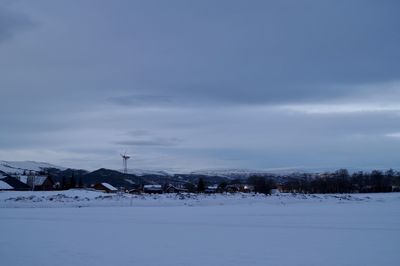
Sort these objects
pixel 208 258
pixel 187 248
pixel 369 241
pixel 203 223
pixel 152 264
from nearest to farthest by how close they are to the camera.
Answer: pixel 152 264, pixel 208 258, pixel 187 248, pixel 369 241, pixel 203 223

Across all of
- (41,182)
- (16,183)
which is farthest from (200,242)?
(41,182)

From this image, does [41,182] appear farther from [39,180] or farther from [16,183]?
[16,183]

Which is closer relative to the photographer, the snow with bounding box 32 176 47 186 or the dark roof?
the dark roof

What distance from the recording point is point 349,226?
65.2ft

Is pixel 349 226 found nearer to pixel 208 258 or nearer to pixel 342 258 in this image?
pixel 342 258

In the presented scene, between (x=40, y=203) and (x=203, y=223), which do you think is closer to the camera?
(x=203, y=223)

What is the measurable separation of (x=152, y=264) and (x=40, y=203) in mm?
29591

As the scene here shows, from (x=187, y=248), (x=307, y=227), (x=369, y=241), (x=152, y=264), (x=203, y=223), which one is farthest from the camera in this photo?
(x=203, y=223)

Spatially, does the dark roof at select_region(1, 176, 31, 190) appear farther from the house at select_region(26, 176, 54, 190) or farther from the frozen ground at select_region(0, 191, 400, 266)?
the frozen ground at select_region(0, 191, 400, 266)

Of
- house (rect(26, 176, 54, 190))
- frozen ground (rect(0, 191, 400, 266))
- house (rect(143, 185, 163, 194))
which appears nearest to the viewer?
frozen ground (rect(0, 191, 400, 266))

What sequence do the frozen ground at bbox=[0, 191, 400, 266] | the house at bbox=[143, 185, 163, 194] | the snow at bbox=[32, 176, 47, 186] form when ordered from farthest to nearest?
the house at bbox=[143, 185, 163, 194] → the snow at bbox=[32, 176, 47, 186] → the frozen ground at bbox=[0, 191, 400, 266]

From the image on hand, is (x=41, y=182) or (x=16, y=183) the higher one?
(x=41, y=182)

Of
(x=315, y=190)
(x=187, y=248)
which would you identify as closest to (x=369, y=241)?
(x=187, y=248)

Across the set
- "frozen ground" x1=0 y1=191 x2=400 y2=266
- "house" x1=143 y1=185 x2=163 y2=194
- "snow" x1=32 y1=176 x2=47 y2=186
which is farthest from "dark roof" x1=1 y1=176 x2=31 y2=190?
"frozen ground" x1=0 y1=191 x2=400 y2=266
